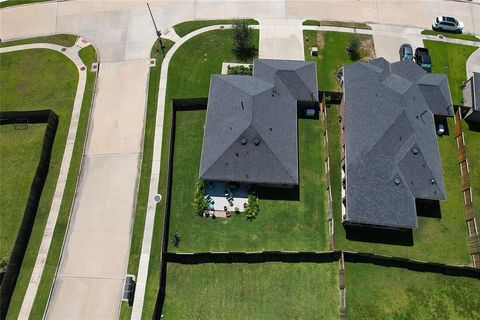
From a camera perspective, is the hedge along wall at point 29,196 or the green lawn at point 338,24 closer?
the hedge along wall at point 29,196

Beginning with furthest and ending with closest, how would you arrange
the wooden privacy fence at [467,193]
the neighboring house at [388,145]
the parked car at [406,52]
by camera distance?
the parked car at [406,52], the wooden privacy fence at [467,193], the neighboring house at [388,145]

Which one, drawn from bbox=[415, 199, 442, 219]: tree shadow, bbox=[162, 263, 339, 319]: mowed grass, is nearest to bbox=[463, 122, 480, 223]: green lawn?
bbox=[415, 199, 442, 219]: tree shadow

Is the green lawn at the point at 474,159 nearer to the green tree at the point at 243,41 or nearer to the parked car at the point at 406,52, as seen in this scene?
the parked car at the point at 406,52

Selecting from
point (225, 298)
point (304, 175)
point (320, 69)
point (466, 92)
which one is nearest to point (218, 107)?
point (304, 175)

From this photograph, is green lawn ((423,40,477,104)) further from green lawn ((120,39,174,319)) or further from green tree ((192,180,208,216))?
green lawn ((120,39,174,319))

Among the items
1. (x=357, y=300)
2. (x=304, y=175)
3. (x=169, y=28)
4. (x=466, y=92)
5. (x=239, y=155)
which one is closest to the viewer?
(x=357, y=300)

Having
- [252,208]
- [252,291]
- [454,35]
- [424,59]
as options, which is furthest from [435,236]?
[454,35]

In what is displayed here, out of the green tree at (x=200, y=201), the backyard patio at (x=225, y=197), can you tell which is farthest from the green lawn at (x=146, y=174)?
the backyard patio at (x=225, y=197)

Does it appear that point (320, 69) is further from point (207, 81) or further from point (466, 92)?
point (466, 92)
